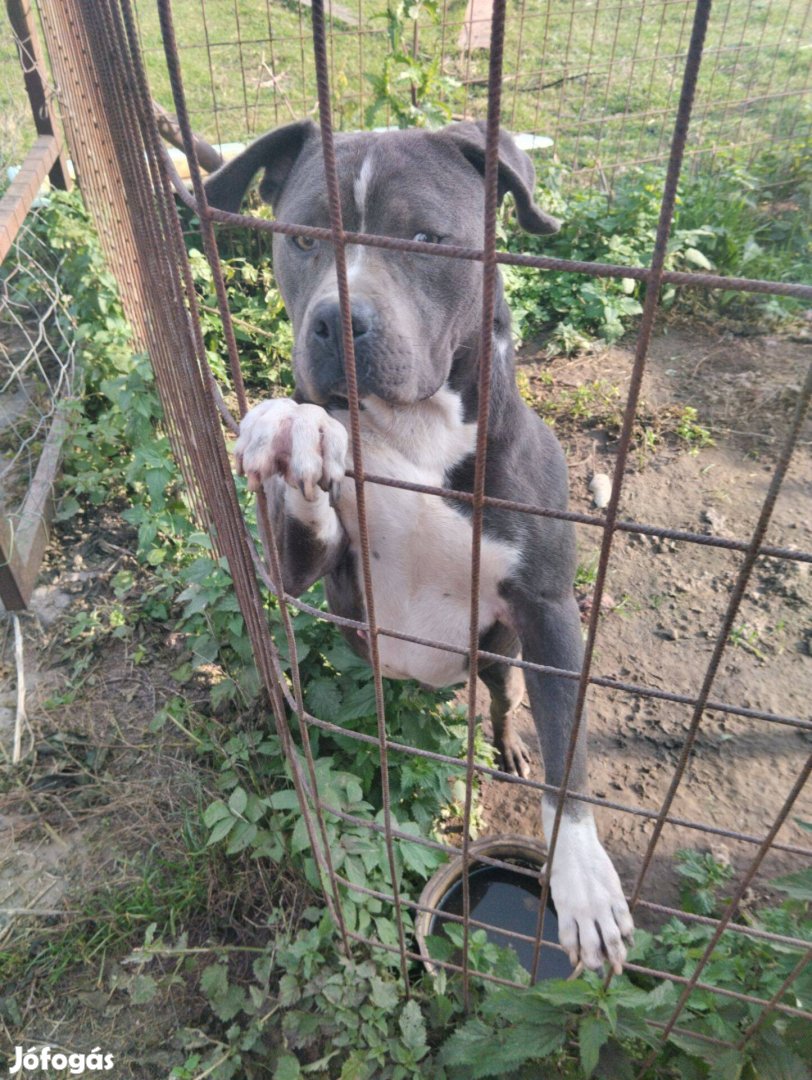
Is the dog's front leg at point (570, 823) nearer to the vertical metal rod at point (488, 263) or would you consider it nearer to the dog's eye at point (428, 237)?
the vertical metal rod at point (488, 263)

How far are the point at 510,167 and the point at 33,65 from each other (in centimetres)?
358

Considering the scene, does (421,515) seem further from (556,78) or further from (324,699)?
(556,78)

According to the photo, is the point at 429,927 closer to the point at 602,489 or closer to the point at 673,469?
the point at 602,489

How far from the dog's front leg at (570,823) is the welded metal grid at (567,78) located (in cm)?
441

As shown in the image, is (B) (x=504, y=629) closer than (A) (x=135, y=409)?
Yes

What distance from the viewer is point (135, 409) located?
10.6ft

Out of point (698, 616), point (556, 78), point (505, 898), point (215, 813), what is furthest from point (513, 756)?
point (556, 78)

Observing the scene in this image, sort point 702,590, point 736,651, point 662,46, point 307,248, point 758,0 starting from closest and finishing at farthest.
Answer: point 307,248 < point 736,651 < point 702,590 < point 662,46 < point 758,0

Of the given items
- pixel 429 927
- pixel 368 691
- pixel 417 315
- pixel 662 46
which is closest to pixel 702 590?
pixel 368 691

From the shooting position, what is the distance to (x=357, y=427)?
1251mm

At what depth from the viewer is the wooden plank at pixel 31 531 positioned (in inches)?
122

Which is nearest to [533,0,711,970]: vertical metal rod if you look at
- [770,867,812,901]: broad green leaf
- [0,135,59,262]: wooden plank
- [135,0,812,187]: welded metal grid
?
[770,867,812,901]: broad green leaf

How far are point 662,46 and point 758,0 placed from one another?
155 centimetres

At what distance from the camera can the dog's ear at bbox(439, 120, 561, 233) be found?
212cm
